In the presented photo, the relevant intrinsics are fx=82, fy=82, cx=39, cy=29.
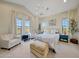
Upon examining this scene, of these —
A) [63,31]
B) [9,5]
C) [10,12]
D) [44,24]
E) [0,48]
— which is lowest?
[0,48]

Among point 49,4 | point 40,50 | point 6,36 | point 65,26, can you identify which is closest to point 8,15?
point 6,36

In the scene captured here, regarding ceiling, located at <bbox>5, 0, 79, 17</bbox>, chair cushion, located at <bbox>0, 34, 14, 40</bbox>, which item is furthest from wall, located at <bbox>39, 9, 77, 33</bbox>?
chair cushion, located at <bbox>0, 34, 14, 40</bbox>

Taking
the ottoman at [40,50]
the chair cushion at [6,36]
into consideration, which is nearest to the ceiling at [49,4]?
the chair cushion at [6,36]

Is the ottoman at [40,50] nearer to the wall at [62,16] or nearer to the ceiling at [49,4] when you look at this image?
the ceiling at [49,4]

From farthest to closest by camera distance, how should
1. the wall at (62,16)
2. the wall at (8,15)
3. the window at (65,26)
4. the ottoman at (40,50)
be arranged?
the window at (65,26) < the wall at (62,16) < the wall at (8,15) < the ottoman at (40,50)

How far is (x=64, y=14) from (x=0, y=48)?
5926 mm

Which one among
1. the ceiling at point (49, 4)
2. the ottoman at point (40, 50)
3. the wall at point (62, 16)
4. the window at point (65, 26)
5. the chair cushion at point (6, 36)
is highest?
the ceiling at point (49, 4)

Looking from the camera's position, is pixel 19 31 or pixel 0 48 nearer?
pixel 0 48

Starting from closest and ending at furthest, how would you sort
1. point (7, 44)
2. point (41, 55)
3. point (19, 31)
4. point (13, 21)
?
1. point (41, 55)
2. point (7, 44)
3. point (13, 21)
4. point (19, 31)

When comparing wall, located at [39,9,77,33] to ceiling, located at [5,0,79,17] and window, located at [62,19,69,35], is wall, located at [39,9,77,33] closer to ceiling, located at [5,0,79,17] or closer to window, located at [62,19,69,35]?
window, located at [62,19,69,35]

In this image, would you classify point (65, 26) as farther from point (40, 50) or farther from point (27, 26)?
point (40, 50)

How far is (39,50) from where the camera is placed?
3.33m

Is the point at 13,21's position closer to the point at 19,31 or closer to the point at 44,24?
the point at 19,31

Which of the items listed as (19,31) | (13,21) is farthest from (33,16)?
(13,21)
